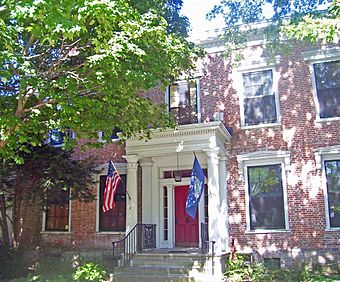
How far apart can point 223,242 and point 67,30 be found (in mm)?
8232

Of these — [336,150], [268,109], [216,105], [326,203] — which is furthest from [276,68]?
[326,203]

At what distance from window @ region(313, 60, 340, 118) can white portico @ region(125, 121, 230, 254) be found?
3259mm

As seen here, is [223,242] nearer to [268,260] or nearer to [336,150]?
[268,260]

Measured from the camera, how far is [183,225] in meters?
13.7

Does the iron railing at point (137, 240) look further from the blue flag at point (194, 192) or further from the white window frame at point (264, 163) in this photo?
the white window frame at point (264, 163)

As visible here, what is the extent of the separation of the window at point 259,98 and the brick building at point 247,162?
34 millimetres

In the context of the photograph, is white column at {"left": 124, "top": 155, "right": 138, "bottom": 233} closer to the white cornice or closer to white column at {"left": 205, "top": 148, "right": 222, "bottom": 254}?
the white cornice

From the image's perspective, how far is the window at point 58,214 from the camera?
607 inches

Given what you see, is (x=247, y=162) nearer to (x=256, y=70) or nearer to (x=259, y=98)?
(x=259, y=98)

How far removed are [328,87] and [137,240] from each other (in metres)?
8.03

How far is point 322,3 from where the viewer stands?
11.0 meters

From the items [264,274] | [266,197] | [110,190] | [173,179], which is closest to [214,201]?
[266,197]

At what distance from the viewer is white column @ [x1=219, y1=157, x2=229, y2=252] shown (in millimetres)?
12213

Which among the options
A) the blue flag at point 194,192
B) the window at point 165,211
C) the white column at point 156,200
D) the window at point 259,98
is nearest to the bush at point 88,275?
the white column at point 156,200
